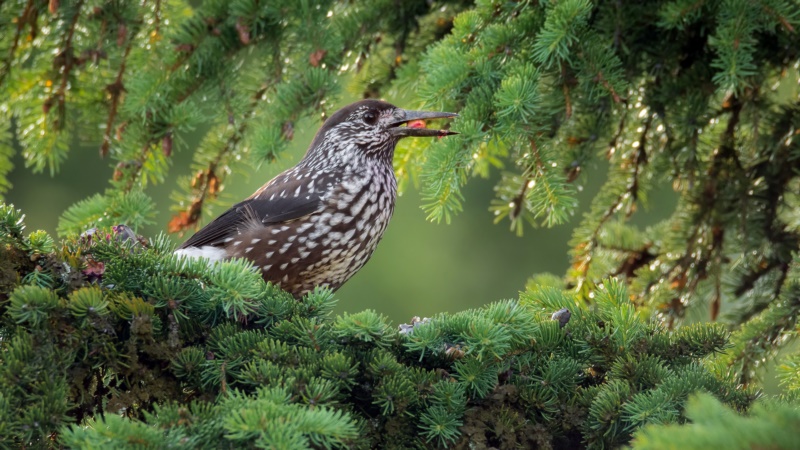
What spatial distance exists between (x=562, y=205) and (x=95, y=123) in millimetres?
2245

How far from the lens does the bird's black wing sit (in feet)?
12.3

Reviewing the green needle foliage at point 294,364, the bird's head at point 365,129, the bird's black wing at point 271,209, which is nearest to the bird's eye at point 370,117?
the bird's head at point 365,129

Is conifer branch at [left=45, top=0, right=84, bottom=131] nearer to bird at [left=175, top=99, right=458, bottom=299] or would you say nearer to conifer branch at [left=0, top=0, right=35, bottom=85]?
conifer branch at [left=0, top=0, right=35, bottom=85]

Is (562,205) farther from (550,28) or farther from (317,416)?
(317,416)

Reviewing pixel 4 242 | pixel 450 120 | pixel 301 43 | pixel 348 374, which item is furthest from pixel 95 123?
pixel 348 374

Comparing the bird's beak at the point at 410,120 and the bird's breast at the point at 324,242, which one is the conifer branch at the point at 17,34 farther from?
the bird's beak at the point at 410,120

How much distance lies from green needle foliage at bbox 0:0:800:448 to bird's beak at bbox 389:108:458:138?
0.08 metres

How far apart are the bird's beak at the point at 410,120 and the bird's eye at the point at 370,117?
10cm

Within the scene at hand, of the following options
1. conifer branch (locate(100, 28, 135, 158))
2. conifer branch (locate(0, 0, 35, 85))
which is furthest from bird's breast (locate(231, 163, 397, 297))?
conifer branch (locate(0, 0, 35, 85))

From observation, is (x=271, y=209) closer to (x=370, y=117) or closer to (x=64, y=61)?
(x=370, y=117)

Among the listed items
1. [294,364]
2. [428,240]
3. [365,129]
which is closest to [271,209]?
[365,129]

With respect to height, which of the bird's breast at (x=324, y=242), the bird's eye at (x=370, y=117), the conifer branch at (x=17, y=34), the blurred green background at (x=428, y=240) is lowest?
the bird's breast at (x=324, y=242)

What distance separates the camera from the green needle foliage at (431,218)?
6.85 ft

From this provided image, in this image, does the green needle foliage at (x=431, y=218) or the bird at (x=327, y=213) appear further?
the bird at (x=327, y=213)
